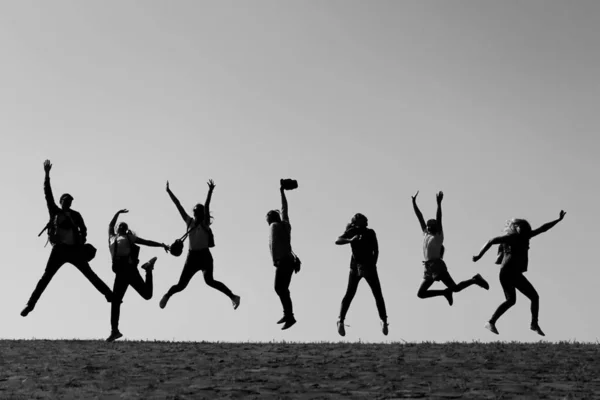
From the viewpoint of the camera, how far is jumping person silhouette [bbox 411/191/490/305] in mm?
18250

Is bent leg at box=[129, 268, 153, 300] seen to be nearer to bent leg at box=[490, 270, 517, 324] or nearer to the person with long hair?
the person with long hair

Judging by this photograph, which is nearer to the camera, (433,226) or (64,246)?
(64,246)

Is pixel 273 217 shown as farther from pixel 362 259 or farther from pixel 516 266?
pixel 516 266

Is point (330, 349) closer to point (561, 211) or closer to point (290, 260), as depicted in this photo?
point (290, 260)

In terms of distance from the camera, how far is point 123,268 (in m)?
18.0

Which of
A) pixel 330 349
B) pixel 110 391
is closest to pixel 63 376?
pixel 110 391

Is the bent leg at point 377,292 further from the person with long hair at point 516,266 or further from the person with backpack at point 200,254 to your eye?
the person with backpack at point 200,254

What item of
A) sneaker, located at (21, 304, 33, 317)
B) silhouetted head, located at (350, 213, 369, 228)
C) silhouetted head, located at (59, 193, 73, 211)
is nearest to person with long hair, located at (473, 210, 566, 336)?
silhouetted head, located at (350, 213, 369, 228)

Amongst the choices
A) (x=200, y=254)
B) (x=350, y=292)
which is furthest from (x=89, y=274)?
(x=350, y=292)

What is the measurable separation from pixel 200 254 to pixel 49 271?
3048mm

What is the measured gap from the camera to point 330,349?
50.4 feet

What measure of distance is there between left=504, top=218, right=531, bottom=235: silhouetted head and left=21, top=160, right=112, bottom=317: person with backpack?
26.9 feet

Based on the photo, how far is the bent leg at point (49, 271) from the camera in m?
17.8

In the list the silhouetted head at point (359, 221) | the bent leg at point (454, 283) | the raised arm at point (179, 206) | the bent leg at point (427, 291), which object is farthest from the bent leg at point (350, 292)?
the raised arm at point (179, 206)
